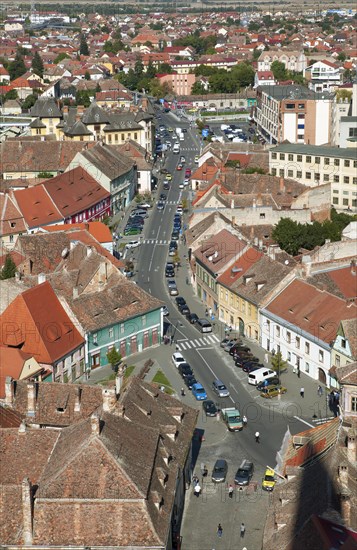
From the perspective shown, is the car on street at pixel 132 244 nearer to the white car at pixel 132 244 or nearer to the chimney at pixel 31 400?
the white car at pixel 132 244

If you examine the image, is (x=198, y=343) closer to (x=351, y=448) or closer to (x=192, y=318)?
(x=192, y=318)

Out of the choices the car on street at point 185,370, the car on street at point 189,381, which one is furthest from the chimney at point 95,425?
→ the car on street at point 185,370

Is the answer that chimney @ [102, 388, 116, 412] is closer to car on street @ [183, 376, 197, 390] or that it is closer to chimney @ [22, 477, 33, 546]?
chimney @ [22, 477, 33, 546]

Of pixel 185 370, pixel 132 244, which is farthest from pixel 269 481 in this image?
pixel 132 244

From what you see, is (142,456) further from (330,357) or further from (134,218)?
(134,218)

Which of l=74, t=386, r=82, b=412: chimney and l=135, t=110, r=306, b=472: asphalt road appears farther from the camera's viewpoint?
l=135, t=110, r=306, b=472: asphalt road

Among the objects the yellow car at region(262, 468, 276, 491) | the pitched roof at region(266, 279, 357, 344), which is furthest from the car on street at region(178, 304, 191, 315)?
the yellow car at region(262, 468, 276, 491)
